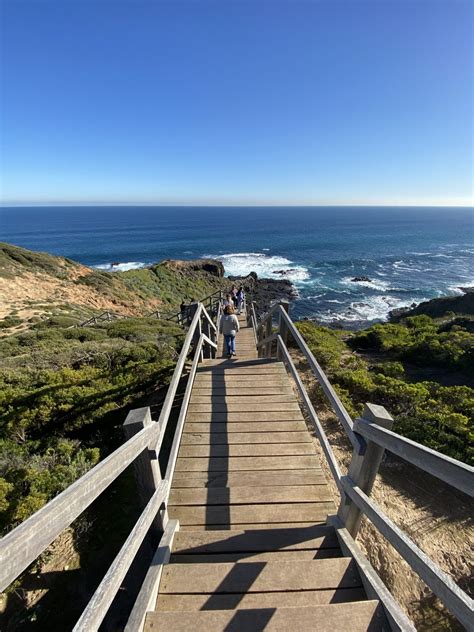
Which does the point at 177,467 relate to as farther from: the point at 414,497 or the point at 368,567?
the point at 414,497

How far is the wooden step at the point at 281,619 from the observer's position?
1.94 meters

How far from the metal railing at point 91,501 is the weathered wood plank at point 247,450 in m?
0.80

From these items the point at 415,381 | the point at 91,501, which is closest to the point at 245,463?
the point at 91,501

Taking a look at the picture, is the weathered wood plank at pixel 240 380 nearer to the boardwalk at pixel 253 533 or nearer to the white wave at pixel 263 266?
the boardwalk at pixel 253 533

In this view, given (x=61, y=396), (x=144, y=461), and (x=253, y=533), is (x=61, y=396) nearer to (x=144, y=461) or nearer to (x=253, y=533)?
(x=144, y=461)

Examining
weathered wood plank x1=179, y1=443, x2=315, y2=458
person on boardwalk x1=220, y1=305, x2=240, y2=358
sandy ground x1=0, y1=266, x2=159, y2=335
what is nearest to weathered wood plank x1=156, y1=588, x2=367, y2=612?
weathered wood plank x1=179, y1=443, x2=315, y2=458

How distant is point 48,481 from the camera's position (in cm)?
372

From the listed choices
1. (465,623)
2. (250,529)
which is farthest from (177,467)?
(465,623)

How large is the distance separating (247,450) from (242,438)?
206 millimetres

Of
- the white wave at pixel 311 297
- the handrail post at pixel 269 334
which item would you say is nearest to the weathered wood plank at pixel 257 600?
the handrail post at pixel 269 334

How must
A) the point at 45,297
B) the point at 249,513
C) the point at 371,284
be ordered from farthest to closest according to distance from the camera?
the point at 371,284
the point at 45,297
the point at 249,513

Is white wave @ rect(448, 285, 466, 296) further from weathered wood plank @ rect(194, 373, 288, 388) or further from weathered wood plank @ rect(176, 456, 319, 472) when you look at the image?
weathered wood plank @ rect(176, 456, 319, 472)

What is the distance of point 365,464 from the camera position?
2.43 metres

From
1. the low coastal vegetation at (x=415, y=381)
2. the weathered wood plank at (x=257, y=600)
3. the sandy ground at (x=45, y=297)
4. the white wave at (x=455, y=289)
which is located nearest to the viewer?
the weathered wood plank at (x=257, y=600)
